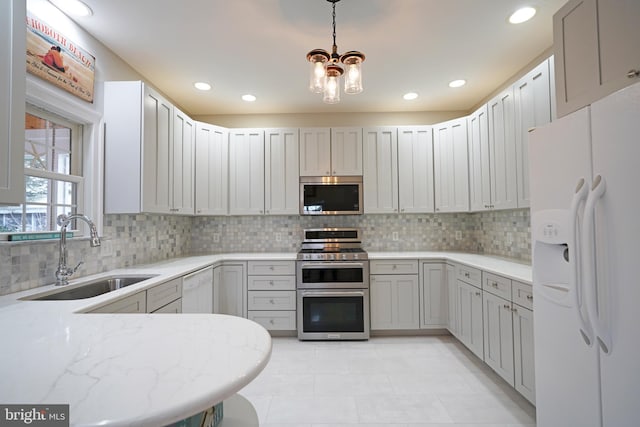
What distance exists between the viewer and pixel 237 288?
325 centimetres

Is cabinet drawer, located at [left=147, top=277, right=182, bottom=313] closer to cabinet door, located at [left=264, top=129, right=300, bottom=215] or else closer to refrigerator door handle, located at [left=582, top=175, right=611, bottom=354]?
cabinet door, located at [left=264, top=129, right=300, bottom=215]

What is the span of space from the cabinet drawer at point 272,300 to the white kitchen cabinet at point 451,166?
6.53ft

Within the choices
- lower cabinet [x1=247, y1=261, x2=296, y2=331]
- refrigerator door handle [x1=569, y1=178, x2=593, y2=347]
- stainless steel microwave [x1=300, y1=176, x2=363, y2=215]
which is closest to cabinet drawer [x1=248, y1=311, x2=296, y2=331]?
lower cabinet [x1=247, y1=261, x2=296, y2=331]

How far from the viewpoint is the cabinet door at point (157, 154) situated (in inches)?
92.8

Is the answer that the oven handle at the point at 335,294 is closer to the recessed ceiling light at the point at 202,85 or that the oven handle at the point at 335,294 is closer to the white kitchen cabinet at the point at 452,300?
the white kitchen cabinet at the point at 452,300

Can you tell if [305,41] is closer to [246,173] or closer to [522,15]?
[522,15]

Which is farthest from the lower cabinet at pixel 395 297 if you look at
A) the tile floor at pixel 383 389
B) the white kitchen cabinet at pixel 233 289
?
the white kitchen cabinet at pixel 233 289

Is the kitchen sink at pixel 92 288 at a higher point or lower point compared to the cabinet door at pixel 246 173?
lower

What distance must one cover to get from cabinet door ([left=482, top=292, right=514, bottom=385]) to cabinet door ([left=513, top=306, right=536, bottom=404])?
6cm

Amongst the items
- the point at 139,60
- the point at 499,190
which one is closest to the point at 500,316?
the point at 499,190

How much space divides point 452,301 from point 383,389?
1.28 metres

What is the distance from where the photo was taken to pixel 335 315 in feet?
10.3

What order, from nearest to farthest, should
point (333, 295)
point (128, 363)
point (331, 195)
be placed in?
point (128, 363), point (333, 295), point (331, 195)

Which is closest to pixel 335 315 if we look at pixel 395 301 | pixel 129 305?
pixel 395 301
